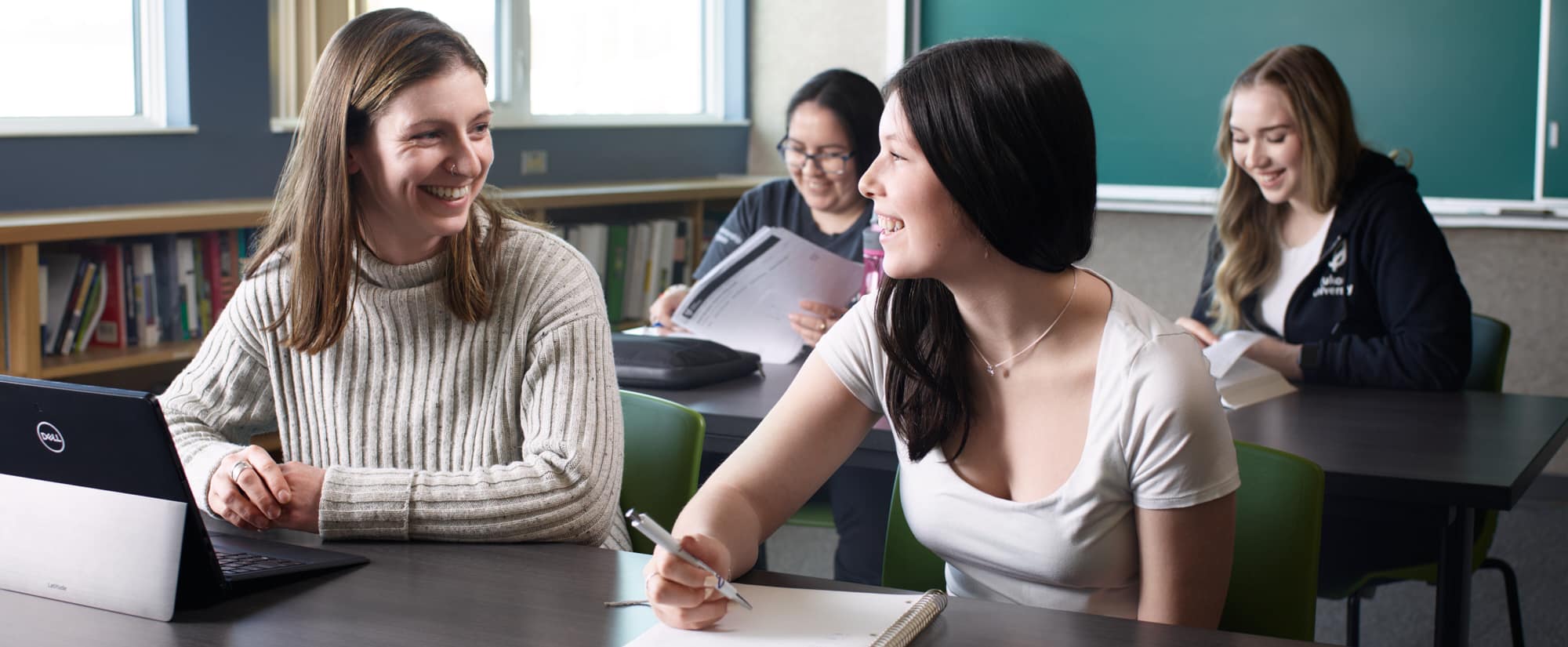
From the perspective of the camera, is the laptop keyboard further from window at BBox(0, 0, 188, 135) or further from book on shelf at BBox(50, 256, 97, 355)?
window at BBox(0, 0, 188, 135)

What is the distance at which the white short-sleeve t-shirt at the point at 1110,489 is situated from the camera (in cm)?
128

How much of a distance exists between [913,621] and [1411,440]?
1164mm

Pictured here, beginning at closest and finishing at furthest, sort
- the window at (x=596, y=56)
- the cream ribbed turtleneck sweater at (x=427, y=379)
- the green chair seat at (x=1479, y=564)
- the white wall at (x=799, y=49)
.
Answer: the cream ribbed turtleneck sweater at (x=427, y=379), the green chair seat at (x=1479, y=564), the window at (x=596, y=56), the white wall at (x=799, y=49)

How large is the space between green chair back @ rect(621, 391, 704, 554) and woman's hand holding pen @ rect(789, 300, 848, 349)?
72 centimetres

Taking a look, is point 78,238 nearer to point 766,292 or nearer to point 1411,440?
point 766,292

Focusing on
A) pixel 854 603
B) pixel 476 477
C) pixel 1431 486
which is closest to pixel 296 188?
pixel 476 477

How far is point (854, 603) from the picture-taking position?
1154 millimetres

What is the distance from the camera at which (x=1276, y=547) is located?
4.70 feet

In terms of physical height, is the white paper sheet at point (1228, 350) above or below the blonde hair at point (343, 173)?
below

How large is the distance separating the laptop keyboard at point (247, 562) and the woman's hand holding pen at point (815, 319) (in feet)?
4.34

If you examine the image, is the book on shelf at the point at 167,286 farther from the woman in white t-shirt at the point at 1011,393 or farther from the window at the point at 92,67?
the woman in white t-shirt at the point at 1011,393

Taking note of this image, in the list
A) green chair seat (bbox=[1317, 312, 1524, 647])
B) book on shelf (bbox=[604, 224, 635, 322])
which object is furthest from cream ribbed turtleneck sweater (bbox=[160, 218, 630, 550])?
book on shelf (bbox=[604, 224, 635, 322])

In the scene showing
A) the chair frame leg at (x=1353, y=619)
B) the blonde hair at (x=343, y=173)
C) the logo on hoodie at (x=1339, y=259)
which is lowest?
the chair frame leg at (x=1353, y=619)

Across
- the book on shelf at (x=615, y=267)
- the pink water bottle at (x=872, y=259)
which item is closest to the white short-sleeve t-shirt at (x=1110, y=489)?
Answer: the pink water bottle at (x=872, y=259)
